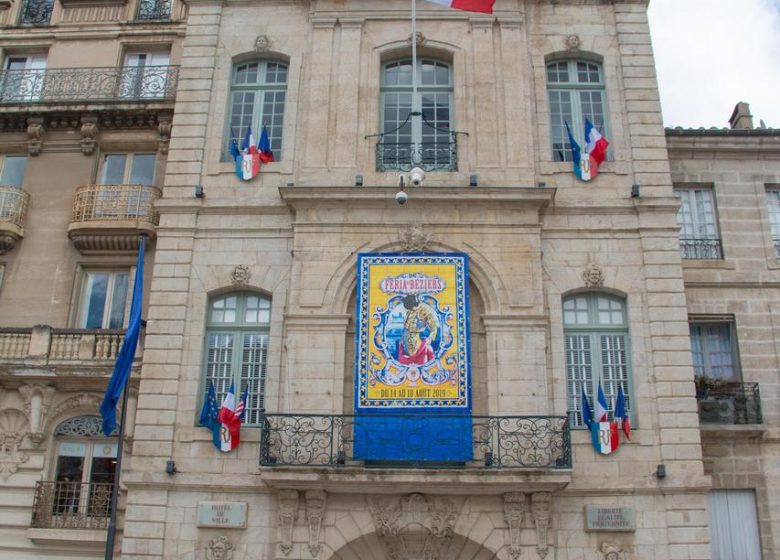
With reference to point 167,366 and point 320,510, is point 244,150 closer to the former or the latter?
point 167,366

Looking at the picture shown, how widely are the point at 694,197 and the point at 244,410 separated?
35.7ft

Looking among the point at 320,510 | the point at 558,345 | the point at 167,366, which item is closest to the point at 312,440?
the point at 320,510

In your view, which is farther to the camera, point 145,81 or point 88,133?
point 145,81

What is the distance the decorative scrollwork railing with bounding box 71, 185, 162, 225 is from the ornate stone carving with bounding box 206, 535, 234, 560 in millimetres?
7068

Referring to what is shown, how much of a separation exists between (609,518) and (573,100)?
832cm

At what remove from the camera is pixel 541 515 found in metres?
13.8

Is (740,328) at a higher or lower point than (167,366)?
higher

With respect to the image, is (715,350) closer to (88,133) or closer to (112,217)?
(112,217)

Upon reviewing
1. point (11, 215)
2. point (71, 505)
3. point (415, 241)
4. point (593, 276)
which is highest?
point (11, 215)

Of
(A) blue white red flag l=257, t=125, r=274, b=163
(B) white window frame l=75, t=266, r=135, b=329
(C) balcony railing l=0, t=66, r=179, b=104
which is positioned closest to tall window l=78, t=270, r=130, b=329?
(B) white window frame l=75, t=266, r=135, b=329

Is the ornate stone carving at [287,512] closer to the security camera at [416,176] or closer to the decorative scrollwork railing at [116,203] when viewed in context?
the security camera at [416,176]

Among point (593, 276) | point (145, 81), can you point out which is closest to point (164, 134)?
point (145, 81)

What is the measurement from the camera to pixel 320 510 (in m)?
13.9

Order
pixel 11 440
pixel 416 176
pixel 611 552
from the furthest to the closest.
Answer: pixel 11 440
pixel 416 176
pixel 611 552
